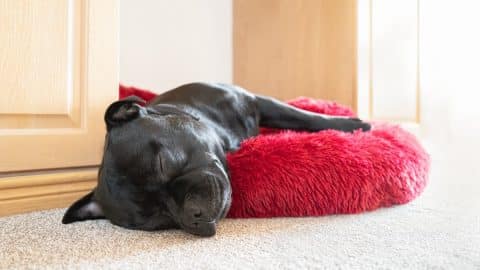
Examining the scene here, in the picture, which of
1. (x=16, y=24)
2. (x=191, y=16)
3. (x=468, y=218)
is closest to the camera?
(x=468, y=218)

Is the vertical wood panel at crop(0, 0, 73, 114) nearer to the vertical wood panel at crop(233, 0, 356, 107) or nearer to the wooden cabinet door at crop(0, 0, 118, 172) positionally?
the wooden cabinet door at crop(0, 0, 118, 172)

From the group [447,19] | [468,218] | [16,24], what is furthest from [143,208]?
[447,19]

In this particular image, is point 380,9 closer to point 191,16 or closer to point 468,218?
point 191,16

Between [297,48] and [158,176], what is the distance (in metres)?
1.59

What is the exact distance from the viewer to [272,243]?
816mm

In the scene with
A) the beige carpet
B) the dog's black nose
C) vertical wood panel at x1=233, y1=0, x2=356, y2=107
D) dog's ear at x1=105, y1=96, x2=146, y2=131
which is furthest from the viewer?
vertical wood panel at x1=233, y1=0, x2=356, y2=107

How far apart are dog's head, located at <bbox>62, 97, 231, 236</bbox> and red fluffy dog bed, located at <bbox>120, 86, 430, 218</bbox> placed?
0.45 ft

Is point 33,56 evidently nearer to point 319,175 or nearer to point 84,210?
point 84,210

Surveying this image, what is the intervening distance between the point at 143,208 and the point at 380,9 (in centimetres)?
155

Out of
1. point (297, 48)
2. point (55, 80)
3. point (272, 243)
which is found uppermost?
point (297, 48)

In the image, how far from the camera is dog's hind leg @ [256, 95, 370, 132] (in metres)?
1.36

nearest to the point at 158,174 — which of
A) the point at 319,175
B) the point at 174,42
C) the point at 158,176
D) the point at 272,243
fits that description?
the point at 158,176

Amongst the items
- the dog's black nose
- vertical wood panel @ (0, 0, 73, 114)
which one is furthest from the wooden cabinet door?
the dog's black nose

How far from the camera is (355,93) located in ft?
6.77
